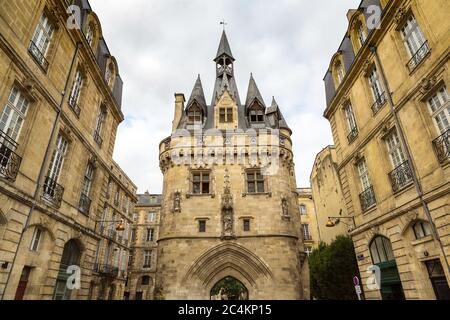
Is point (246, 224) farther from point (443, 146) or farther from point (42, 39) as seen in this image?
point (42, 39)

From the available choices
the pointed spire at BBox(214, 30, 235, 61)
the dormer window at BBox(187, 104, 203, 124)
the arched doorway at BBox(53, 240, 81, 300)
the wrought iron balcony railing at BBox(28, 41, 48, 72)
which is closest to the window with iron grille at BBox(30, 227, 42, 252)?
the arched doorway at BBox(53, 240, 81, 300)

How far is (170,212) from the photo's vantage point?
13750 millimetres

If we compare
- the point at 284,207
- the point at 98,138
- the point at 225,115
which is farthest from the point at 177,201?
the point at 225,115

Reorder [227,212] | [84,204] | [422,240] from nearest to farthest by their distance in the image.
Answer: [422,240] < [84,204] < [227,212]

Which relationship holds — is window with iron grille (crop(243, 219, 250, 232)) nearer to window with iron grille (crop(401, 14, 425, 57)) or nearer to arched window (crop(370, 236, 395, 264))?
arched window (crop(370, 236, 395, 264))

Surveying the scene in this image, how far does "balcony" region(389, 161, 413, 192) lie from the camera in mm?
7204

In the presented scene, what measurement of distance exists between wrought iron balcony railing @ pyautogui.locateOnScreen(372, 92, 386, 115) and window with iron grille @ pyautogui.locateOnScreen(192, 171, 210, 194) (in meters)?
8.57

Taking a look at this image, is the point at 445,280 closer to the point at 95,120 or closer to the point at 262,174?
the point at 262,174

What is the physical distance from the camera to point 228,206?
13547mm

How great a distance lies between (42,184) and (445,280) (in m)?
9.76

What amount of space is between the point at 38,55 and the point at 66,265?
5.97 m

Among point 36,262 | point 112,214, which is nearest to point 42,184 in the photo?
point 36,262
